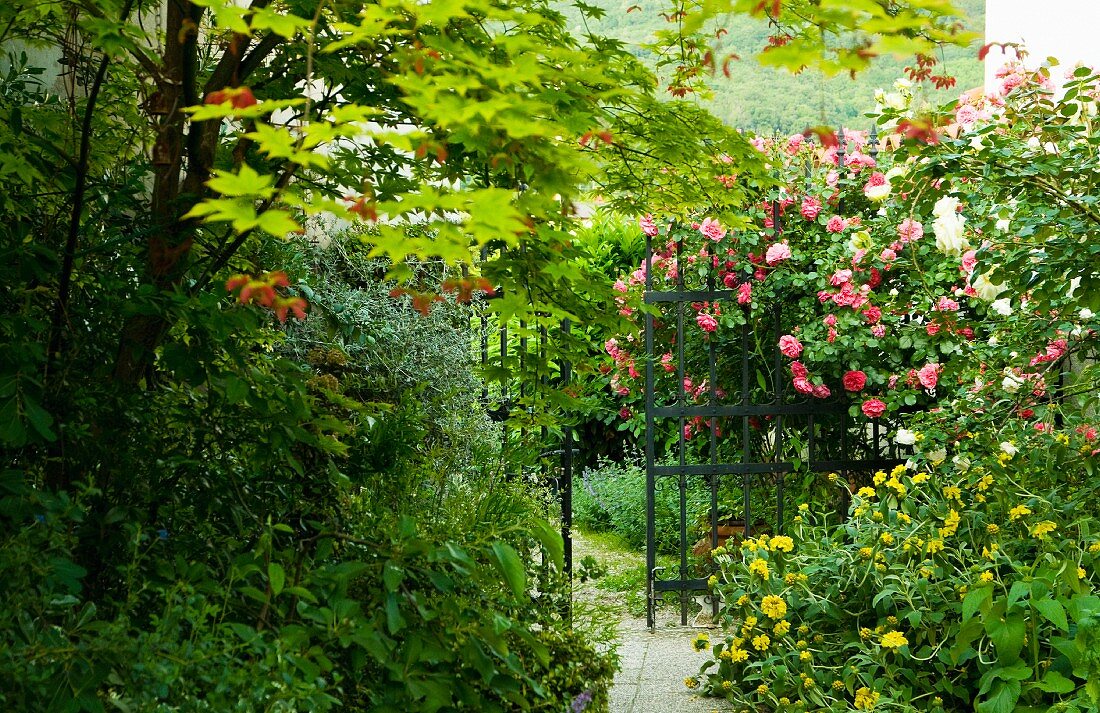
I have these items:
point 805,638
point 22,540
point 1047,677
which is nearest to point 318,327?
point 805,638

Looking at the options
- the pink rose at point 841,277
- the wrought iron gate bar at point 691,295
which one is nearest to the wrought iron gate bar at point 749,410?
the wrought iron gate bar at point 691,295

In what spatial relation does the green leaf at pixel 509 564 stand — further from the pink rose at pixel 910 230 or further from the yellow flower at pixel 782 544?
the pink rose at pixel 910 230

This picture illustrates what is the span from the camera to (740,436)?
5.82 m

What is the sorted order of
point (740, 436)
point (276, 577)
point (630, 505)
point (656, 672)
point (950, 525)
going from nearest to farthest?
point (276, 577) < point (950, 525) < point (656, 672) < point (740, 436) < point (630, 505)

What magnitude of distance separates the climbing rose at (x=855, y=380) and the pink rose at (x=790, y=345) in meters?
0.27

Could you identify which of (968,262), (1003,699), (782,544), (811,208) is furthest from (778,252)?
(1003,699)

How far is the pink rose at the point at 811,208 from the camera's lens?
496 cm

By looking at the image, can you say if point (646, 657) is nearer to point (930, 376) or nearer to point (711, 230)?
point (930, 376)

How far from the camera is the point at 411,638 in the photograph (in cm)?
198

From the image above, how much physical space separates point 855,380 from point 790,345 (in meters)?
0.36

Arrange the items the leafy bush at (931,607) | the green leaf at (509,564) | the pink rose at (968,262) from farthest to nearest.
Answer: the pink rose at (968,262) < the leafy bush at (931,607) < the green leaf at (509,564)

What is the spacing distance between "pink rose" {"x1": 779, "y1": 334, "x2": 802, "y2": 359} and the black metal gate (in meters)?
0.07

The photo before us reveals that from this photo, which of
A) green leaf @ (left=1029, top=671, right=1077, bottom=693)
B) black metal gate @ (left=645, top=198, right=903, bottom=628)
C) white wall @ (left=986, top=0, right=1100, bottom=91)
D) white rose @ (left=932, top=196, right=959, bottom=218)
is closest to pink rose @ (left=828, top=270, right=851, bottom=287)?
black metal gate @ (left=645, top=198, right=903, bottom=628)

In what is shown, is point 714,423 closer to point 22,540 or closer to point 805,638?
point 805,638
